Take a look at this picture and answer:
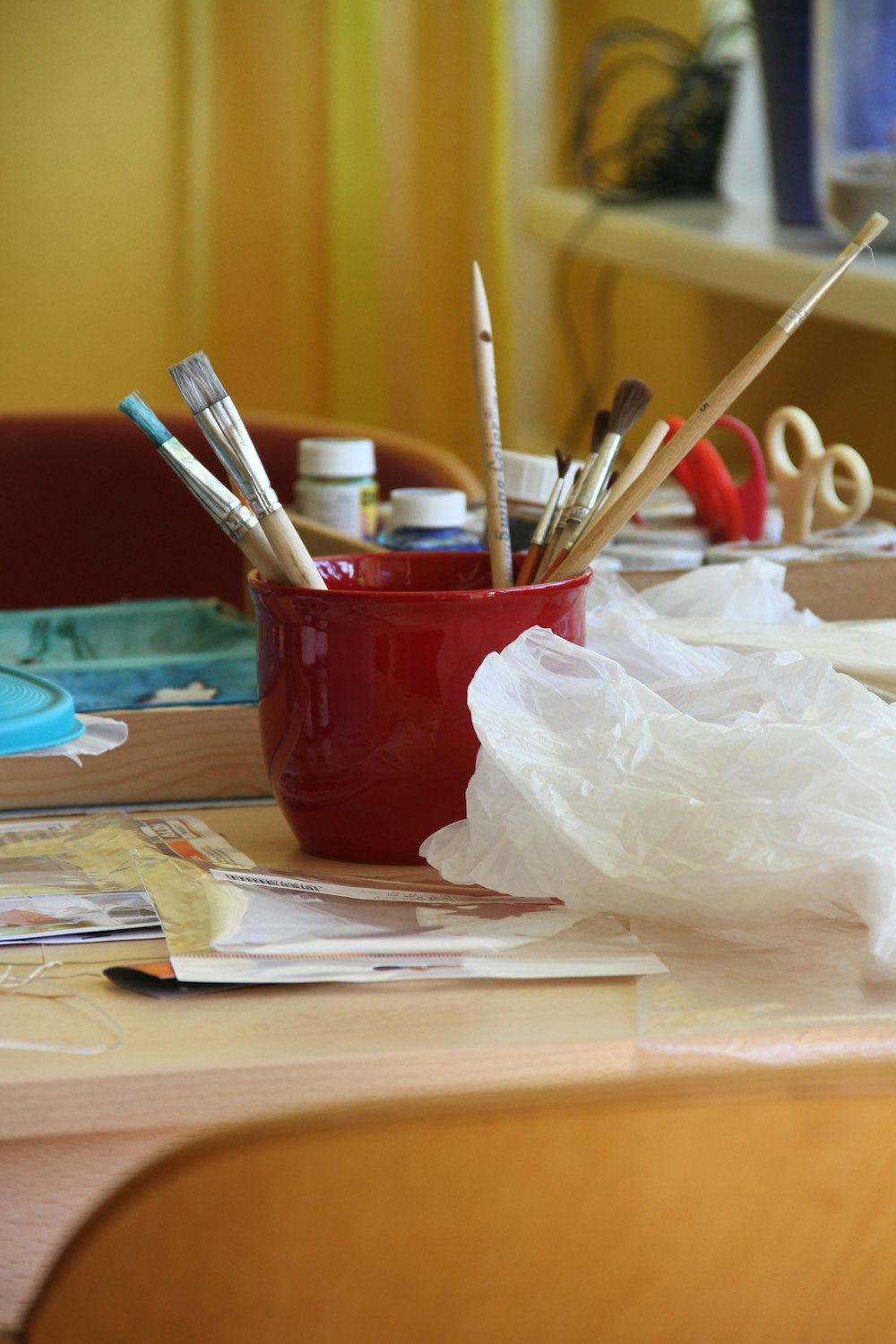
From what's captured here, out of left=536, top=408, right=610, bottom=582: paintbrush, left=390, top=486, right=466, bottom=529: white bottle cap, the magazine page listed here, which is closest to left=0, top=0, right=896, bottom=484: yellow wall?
left=390, top=486, right=466, bottom=529: white bottle cap

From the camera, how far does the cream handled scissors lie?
0.90m

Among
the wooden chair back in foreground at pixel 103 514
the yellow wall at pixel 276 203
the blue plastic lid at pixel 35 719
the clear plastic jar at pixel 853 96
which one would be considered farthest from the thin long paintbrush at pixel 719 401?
the yellow wall at pixel 276 203

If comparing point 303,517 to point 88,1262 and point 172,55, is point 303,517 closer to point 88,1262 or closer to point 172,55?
point 88,1262

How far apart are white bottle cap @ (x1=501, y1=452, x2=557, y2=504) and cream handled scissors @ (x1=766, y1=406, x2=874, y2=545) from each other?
0.15 meters

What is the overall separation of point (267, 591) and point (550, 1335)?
32cm

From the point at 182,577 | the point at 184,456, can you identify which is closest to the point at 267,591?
the point at 184,456

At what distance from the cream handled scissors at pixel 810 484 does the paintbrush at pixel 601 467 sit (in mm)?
295

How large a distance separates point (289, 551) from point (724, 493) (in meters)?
0.41

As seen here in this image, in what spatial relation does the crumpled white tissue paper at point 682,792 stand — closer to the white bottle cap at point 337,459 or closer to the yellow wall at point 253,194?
the white bottle cap at point 337,459

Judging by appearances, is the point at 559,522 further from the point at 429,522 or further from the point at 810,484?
the point at 810,484

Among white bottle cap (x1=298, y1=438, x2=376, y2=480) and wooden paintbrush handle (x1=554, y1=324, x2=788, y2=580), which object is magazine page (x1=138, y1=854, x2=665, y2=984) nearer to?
wooden paintbrush handle (x1=554, y1=324, x2=788, y2=580)

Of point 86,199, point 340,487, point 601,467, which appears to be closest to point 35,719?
point 601,467

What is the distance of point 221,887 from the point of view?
1.68ft

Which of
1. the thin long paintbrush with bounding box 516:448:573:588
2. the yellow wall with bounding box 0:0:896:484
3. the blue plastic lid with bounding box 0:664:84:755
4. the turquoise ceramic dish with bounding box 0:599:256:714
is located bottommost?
the turquoise ceramic dish with bounding box 0:599:256:714
